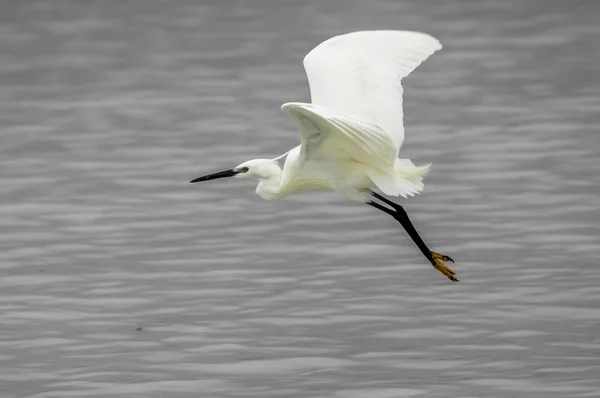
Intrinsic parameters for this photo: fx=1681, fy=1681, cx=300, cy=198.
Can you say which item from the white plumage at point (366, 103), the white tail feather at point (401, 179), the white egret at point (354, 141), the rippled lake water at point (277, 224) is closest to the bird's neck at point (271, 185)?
the white egret at point (354, 141)

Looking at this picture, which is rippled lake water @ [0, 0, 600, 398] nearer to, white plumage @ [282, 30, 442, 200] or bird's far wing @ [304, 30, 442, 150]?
white plumage @ [282, 30, 442, 200]

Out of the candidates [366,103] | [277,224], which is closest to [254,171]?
[366,103]

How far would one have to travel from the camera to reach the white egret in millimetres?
9109

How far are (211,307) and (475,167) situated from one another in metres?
3.35

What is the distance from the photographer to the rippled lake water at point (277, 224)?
30.2ft

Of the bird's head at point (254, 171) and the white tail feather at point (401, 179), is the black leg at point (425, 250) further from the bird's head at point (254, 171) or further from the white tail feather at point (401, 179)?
the bird's head at point (254, 171)

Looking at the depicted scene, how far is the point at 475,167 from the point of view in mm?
12789

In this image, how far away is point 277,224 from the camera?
11758mm

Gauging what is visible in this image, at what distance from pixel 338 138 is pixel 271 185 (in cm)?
83

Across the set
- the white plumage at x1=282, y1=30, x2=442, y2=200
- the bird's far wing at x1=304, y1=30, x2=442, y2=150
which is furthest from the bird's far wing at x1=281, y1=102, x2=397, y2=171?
the bird's far wing at x1=304, y1=30, x2=442, y2=150

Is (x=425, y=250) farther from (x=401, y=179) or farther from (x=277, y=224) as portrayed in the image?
(x=277, y=224)

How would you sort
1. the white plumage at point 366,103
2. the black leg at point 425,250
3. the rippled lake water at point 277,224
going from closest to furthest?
the white plumage at point 366,103 < the rippled lake water at point 277,224 < the black leg at point 425,250

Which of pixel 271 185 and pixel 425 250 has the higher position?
pixel 271 185

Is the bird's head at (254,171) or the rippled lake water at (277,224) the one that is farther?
the bird's head at (254,171)
